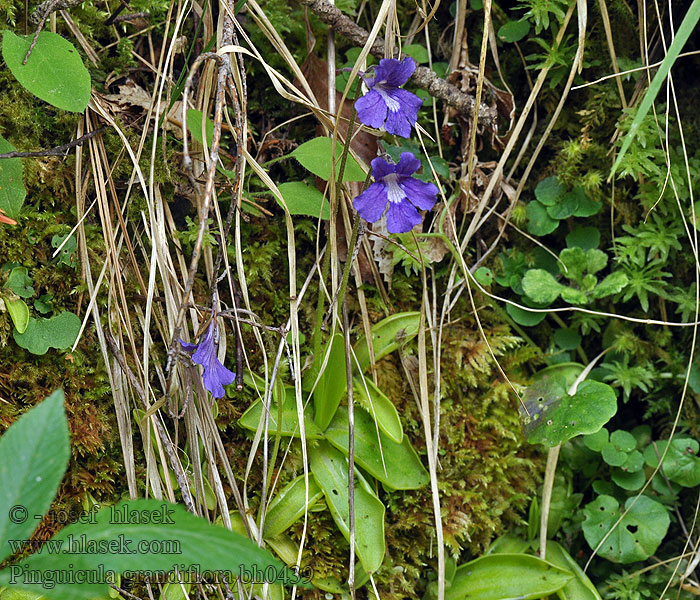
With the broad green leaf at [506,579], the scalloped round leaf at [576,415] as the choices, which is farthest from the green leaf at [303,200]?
the broad green leaf at [506,579]

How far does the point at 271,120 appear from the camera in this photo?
1.69 metres

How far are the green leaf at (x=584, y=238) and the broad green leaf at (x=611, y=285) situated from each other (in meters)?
0.12

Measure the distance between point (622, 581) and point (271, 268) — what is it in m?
1.32

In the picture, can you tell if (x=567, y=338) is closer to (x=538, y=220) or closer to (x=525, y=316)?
(x=525, y=316)

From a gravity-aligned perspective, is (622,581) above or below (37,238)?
below

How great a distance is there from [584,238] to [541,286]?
0.24 meters

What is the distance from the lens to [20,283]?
55.2 inches

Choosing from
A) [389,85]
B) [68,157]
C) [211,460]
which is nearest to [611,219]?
[389,85]

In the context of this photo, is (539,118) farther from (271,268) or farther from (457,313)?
(271,268)

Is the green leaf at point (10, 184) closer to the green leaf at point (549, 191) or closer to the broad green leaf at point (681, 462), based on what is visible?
the green leaf at point (549, 191)

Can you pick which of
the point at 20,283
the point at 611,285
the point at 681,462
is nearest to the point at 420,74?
the point at 611,285

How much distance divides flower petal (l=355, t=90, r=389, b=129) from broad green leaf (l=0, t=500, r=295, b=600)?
867mm

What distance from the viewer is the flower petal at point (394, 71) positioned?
1.29 m

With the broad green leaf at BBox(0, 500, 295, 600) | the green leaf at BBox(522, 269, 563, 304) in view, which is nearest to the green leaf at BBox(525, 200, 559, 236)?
the green leaf at BBox(522, 269, 563, 304)
